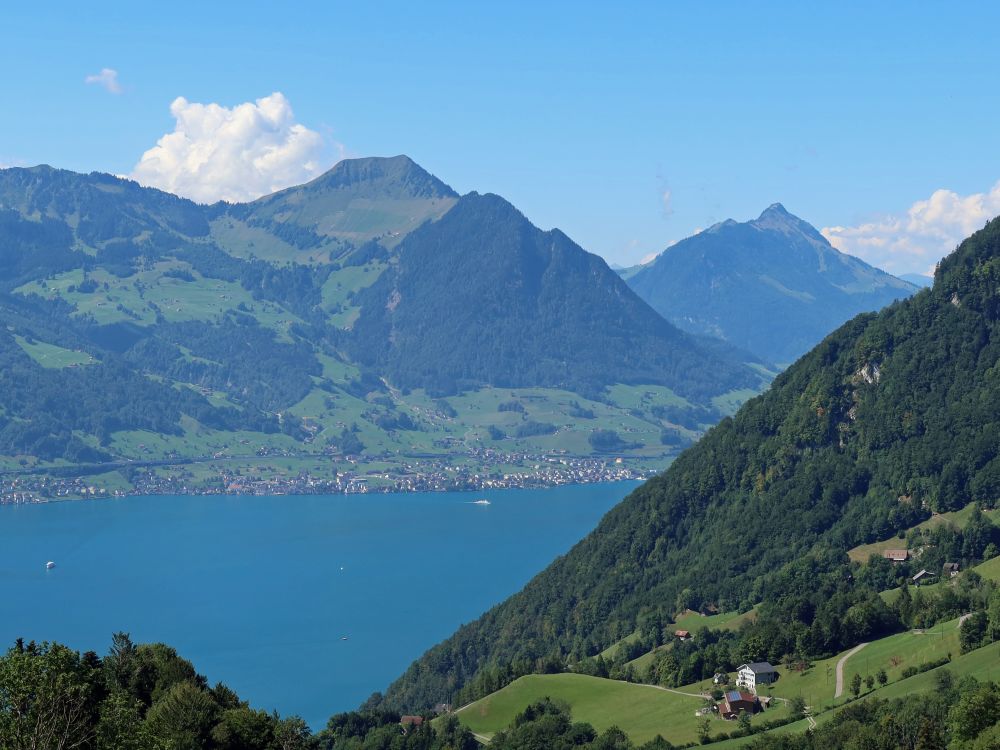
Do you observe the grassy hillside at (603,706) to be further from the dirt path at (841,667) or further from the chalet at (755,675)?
the dirt path at (841,667)

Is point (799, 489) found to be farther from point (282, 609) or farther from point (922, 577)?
point (282, 609)

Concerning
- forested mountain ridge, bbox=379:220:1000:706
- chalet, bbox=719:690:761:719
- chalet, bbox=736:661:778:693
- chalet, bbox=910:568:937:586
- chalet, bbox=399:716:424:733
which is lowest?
chalet, bbox=719:690:761:719

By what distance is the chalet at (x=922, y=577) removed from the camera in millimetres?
92062

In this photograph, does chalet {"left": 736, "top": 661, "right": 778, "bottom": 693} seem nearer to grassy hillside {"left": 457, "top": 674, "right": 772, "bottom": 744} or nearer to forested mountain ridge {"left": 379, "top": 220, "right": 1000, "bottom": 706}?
grassy hillside {"left": 457, "top": 674, "right": 772, "bottom": 744}

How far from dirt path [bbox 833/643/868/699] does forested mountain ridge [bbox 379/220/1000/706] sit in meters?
15.3

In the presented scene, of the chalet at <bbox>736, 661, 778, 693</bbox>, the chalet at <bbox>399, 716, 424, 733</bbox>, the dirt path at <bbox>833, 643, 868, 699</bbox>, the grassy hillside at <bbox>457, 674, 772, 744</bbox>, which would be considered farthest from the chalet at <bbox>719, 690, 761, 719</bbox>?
the chalet at <bbox>399, 716, 424, 733</bbox>

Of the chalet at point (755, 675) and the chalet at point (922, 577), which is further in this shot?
the chalet at point (922, 577)

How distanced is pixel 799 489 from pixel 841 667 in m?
45.1

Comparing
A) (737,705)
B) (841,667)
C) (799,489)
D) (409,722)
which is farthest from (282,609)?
(737,705)

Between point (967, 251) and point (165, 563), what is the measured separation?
120057 mm

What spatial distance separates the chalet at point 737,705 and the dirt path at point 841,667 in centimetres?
399

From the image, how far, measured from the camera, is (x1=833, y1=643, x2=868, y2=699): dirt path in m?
69.2

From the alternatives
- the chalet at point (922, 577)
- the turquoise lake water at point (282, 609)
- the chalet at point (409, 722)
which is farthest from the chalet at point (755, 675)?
the turquoise lake water at point (282, 609)

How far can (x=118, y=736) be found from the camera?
1377 inches
